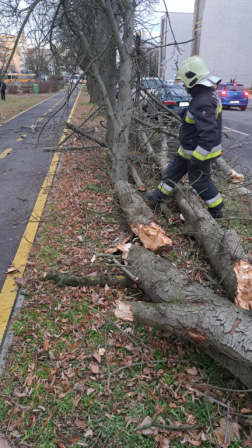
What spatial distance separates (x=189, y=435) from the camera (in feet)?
6.29

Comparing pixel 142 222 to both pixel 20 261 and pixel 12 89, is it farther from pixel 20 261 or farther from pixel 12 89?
pixel 12 89

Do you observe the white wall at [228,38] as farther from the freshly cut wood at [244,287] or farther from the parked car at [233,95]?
the freshly cut wood at [244,287]

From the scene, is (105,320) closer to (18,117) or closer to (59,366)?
(59,366)

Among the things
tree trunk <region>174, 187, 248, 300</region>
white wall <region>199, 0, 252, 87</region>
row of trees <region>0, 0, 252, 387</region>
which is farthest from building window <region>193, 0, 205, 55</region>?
tree trunk <region>174, 187, 248, 300</region>

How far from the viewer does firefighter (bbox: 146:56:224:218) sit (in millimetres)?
3480

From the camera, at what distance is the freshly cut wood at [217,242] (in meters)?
2.70

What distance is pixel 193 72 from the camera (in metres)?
3.50

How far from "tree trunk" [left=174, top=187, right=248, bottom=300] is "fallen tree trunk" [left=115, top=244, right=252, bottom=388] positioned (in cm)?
42

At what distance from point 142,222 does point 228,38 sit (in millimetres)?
39034

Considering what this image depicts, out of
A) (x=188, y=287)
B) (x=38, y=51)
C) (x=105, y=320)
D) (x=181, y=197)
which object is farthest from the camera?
(x=38, y=51)

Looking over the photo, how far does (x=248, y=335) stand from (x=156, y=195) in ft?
9.04

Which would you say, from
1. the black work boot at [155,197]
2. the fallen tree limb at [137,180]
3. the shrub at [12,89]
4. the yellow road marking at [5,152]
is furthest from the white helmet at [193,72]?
the shrub at [12,89]

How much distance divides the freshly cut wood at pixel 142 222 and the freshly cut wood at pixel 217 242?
18.6 inches

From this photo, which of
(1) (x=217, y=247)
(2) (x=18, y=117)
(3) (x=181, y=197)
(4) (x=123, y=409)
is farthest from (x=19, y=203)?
(2) (x=18, y=117)
